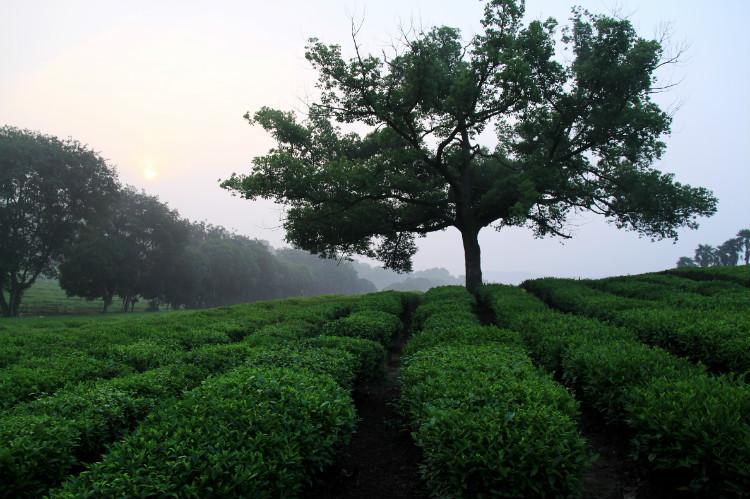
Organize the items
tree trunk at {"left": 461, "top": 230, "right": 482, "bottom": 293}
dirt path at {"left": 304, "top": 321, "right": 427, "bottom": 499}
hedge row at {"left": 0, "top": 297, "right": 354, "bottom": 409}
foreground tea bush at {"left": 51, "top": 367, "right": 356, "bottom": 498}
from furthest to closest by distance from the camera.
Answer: tree trunk at {"left": 461, "top": 230, "right": 482, "bottom": 293} → hedge row at {"left": 0, "top": 297, "right": 354, "bottom": 409} → dirt path at {"left": 304, "top": 321, "right": 427, "bottom": 499} → foreground tea bush at {"left": 51, "top": 367, "right": 356, "bottom": 498}

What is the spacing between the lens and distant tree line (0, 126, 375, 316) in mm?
33188

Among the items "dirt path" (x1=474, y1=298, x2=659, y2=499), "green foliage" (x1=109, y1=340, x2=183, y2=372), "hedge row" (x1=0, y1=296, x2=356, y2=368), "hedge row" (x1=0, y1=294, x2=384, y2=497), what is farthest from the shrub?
"hedge row" (x1=0, y1=296, x2=356, y2=368)

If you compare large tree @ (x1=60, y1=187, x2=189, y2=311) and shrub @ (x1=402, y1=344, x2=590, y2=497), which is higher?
large tree @ (x1=60, y1=187, x2=189, y2=311)

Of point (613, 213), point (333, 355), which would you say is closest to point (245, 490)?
point (333, 355)

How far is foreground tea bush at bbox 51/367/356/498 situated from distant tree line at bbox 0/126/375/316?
37.8m

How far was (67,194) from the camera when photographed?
36.0 metres

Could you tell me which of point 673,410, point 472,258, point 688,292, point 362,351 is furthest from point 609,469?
point 472,258

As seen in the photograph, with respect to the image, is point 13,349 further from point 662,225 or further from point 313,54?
point 662,225

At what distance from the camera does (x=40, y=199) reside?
3434 cm

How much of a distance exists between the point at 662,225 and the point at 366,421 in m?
24.4

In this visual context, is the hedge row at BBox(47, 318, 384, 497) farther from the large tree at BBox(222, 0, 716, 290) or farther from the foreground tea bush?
the large tree at BBox(222, 0, 716, 290)

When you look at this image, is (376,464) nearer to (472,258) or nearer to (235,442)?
(235,442)

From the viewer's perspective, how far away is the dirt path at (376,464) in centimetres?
540

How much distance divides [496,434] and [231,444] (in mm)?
2486
